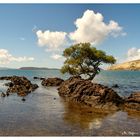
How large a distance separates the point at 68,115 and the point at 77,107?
6.17 meters

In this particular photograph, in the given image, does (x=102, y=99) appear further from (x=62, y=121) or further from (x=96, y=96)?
(x=62, y=121)

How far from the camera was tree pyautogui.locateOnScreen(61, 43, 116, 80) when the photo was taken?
243 ft

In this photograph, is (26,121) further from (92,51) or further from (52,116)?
(92,51)

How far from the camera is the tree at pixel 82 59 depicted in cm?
7406

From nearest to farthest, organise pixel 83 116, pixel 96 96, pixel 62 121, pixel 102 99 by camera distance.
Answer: pixel 62 121, pixel 83 116, pixel 102 99, pixel 96 96

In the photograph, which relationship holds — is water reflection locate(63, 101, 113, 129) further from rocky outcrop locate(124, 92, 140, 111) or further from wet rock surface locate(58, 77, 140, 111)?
rocky outcrop locate(124, 92, 140, 111)

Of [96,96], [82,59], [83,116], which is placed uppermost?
[82,59]

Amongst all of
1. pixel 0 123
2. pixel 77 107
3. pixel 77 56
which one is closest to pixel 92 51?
pixel 77 56

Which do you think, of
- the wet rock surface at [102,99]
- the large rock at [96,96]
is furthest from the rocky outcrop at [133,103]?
the large rock at [96,96]

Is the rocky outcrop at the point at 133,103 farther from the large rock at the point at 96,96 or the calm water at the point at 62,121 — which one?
the calm water at the point at 62,121

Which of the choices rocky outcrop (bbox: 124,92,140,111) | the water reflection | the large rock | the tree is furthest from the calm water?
the tree

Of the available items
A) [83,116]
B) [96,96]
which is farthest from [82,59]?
[83,116]

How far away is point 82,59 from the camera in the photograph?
7488 centimetres

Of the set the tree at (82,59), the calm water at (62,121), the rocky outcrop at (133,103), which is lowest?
the calm water at (62,121)
